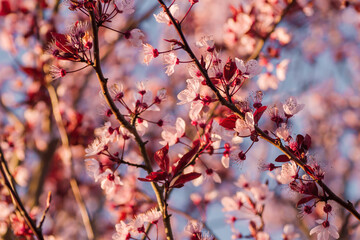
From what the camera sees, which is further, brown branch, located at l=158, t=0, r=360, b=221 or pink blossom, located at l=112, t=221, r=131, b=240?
pink blossom, located at l=112, t=221, r=131, b=240

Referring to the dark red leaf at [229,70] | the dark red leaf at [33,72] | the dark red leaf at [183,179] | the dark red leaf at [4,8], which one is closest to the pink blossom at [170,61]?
the dark red leaf at [229,70]

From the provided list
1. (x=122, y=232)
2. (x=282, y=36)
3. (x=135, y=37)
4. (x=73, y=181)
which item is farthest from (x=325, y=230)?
(x=73, y=181)

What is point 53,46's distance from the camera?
4.60 feet

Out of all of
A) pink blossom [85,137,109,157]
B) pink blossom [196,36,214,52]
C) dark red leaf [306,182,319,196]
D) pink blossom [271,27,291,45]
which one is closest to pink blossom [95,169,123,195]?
pink blossom [85,137,109,157]

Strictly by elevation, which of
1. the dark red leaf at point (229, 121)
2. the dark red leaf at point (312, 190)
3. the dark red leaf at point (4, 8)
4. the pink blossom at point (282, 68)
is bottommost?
the dark red leaf at point (312, 190)

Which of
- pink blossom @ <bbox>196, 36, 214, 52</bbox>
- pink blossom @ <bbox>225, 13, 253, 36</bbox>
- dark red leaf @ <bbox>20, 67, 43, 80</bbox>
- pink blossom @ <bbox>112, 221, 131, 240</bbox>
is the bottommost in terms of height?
pink blossom @ <bbox>112, 221, 131, 240</bbox>

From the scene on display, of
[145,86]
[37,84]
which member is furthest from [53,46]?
[37,84]

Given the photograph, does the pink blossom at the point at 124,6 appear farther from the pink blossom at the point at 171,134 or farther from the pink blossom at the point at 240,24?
the pink blossom at the point at 240,24

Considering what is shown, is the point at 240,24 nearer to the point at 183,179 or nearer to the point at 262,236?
the point at 262,236

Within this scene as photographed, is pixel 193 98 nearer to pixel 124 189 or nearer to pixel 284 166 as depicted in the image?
pixel 284 166

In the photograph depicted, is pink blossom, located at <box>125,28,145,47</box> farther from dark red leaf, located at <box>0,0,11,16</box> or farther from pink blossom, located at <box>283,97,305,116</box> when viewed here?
dark red leaf, located at <box>0,0,11,16</box>

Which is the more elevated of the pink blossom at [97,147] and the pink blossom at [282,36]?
the pink blossom at [282,36]

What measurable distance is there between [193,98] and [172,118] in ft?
0.89

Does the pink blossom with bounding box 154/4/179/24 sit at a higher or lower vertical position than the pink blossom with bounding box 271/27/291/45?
lower
